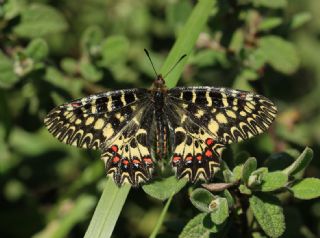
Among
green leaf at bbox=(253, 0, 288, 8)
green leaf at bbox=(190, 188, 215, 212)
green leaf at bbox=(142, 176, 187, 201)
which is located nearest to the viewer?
green leaf at bbox=(190, 188, 215, 212)

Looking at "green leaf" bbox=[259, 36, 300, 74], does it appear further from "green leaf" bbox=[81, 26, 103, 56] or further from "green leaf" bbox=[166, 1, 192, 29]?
"green leaf" bbox=[81, 26, 103, 56]

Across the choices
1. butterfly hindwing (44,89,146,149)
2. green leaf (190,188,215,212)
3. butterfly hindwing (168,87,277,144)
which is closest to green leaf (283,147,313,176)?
butterfly hindwing (168,87,277,144)

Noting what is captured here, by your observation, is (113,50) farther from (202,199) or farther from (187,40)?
(202,199)

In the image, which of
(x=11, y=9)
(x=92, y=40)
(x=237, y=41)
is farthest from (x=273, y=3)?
(x=11, y=9)

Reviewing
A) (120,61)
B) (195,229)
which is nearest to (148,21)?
(120,61)

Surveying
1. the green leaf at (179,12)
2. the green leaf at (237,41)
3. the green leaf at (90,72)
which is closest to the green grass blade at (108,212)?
the green leaf at (90,72)

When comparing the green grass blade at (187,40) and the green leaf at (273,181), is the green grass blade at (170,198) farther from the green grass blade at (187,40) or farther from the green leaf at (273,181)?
the green leaf at (273,181)

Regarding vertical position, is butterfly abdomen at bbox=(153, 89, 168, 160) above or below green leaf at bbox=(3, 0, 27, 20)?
below

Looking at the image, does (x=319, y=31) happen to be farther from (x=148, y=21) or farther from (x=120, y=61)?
(x=120, y=61)
